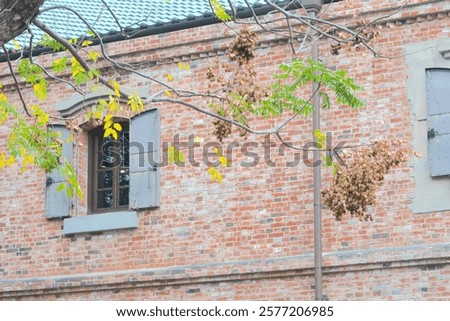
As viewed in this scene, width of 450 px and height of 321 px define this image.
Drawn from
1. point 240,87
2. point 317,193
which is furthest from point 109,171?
point 240,87

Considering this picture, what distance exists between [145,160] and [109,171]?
2.74ft

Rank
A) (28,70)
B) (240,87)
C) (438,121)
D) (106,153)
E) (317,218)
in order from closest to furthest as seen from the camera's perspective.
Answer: (240,87) < (28,70) < (438,121) < (317,218) < (106,153)

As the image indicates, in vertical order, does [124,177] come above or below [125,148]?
→ below

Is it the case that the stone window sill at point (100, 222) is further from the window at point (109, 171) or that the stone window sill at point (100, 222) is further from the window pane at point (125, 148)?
the window pane at point (125, 148)

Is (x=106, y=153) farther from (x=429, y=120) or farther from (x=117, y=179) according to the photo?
(x=429, y=120)

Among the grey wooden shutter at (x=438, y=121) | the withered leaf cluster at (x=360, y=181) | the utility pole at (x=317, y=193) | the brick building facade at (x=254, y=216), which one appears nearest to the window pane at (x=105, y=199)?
the brick building facade at (x=254, y=216)

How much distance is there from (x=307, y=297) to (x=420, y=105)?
9.48 ft

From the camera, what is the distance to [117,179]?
18.3 m

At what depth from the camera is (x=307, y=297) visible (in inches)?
647

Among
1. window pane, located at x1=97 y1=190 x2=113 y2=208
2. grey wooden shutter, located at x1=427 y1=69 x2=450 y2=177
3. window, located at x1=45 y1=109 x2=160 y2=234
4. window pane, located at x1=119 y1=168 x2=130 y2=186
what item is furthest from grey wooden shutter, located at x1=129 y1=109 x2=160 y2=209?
grey wooden shutter, located at x1=427 y1=69 x2=450 y2=177

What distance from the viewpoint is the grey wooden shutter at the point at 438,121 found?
A: 15.9 m

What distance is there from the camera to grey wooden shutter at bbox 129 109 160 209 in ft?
58.2

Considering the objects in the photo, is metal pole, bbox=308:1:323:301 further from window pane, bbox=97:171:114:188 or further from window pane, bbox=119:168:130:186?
window pane, bbox=97:171:114:188

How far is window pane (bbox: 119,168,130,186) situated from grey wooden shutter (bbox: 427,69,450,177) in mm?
4593
